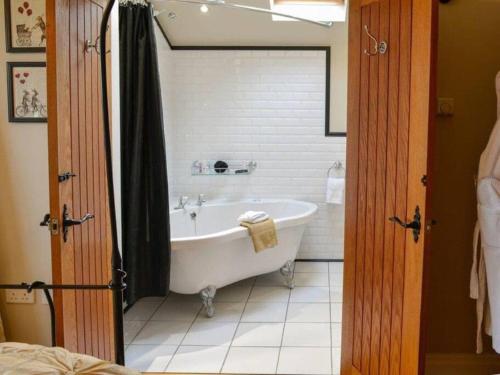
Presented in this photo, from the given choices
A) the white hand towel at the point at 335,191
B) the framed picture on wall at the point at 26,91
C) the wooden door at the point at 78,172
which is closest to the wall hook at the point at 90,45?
the wooden door at the point at 78,172

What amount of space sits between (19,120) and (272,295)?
7.90 ft

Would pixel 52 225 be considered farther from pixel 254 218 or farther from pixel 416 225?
pixel 254 218

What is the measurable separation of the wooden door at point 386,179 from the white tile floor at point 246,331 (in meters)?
0.49

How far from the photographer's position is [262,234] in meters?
3.60

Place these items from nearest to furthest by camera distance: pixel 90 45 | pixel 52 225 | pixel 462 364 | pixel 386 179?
pixel 52 225
pixel 386 179
pixel 90 45
pixel 462 364

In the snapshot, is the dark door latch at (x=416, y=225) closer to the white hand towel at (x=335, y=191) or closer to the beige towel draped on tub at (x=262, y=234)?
the beige towel draped on tub at (x=262, y=234)

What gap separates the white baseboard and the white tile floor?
1.68 ft

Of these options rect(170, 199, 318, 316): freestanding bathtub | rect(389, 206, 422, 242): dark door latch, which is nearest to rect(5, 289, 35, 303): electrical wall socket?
rect(170, 199, 318, 316): freestanding bathtub

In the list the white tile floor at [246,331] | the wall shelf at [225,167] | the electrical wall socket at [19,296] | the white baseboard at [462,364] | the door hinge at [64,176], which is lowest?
the white tile floor at [246,331]

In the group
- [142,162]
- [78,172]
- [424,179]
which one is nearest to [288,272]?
[142,162]

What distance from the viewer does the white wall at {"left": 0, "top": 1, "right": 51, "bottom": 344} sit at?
2.35 meters

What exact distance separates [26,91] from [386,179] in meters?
1.79

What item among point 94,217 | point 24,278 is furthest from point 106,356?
point 94,217

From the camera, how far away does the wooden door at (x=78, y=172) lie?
1.94m
